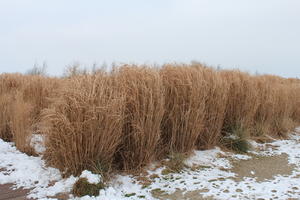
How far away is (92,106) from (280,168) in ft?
9.35

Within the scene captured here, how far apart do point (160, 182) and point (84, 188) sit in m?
0.90

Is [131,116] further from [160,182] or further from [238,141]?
[238,141]

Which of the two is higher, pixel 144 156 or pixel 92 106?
pixel 92 106

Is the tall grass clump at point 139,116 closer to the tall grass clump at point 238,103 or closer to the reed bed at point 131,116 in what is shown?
the reed bed at point 131,116

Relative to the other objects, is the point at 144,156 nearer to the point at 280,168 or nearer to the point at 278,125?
the point at 280,168

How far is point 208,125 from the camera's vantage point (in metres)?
4.01

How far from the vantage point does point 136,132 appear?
2.99 metres

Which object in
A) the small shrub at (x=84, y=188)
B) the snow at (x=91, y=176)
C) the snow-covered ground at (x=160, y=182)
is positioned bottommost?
the snow-covered ground at (x=160, y=182)

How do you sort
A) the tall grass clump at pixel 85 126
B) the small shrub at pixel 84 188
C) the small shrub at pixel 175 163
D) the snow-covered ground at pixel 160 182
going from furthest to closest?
the small shrub at pixel 175 163, the tall grass clump at pixel 85 126, the snow-covered ground at pixel 160 182, the small shrub at pixel 84 188

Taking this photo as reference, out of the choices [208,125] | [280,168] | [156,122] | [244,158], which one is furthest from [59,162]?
[280,168]

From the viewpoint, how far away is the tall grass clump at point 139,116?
→ 302 centimetres

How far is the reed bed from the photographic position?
2.70m

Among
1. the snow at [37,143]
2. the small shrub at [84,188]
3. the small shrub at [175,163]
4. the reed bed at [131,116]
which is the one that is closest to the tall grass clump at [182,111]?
the reed bed at [131,116]

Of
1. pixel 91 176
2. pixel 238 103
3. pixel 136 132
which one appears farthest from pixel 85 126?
pixel 238 103
